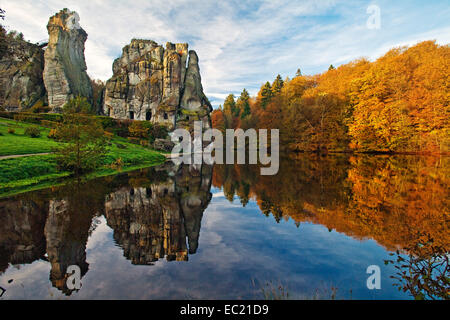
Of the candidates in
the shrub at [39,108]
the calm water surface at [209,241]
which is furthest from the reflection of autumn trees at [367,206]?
the shrub at [39,108]

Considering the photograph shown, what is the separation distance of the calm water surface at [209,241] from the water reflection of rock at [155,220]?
0.04 m

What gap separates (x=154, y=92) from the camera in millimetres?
55156

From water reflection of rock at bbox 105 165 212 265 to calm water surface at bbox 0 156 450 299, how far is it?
4cm

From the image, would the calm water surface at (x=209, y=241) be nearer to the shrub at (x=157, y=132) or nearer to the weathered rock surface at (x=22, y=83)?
the shrub at (x=157, y=132)

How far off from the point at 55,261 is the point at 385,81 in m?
48.7

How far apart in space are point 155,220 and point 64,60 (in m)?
64.8

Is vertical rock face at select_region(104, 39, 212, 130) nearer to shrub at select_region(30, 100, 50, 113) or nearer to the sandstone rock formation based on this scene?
shrub at select_region(30, 100, 50, 113)

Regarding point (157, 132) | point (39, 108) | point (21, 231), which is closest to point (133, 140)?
point (157, 132)

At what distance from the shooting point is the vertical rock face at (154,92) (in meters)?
54.7

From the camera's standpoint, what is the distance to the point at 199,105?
192ft

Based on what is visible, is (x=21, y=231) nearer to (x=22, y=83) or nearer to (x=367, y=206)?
(x=367, y=206)

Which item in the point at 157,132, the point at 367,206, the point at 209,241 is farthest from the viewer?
the point at 157,132
